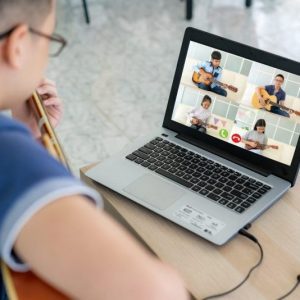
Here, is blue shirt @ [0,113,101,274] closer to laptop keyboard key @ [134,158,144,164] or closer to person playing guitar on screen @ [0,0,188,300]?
person playing guitar on screen @ [0,0,188,300]

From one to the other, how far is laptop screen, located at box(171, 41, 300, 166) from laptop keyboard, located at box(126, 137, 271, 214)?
0.19 feet

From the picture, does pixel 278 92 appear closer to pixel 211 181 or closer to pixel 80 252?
pixel 211 181

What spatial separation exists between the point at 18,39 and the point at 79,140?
165cm

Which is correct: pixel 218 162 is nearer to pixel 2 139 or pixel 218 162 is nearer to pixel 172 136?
pixel 172 136

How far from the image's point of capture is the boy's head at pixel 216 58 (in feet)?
3.37

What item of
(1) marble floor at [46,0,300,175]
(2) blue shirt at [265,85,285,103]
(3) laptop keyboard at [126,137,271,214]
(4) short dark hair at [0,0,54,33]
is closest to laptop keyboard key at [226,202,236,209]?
(3) laptop keyboard at [126,137,271,214]

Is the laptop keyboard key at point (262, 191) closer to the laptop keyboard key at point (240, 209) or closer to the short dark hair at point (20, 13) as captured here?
the laptop keyboard key at point (240, 209)

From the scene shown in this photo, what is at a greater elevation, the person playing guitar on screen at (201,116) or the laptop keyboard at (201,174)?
the person playing guitar on screen at (201,116)

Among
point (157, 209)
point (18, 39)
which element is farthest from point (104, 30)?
point (18, 39)

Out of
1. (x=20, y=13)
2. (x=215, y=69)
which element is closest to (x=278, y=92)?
(x=215, y=69)

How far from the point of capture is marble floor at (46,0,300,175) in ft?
7.32

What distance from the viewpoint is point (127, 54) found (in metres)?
2.79

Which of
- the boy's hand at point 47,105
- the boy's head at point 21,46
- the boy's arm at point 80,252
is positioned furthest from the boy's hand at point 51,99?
the boy's arm at point 80,252

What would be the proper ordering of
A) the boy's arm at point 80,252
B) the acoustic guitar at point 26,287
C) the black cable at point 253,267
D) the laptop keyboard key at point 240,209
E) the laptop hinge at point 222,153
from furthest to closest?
the laptop hinge at point 222,153, the laptop keyboard key at point 240,209, the black cable at point 253,267, the acoustic guitar at point 26,287, the boy's arm at point 80,252
